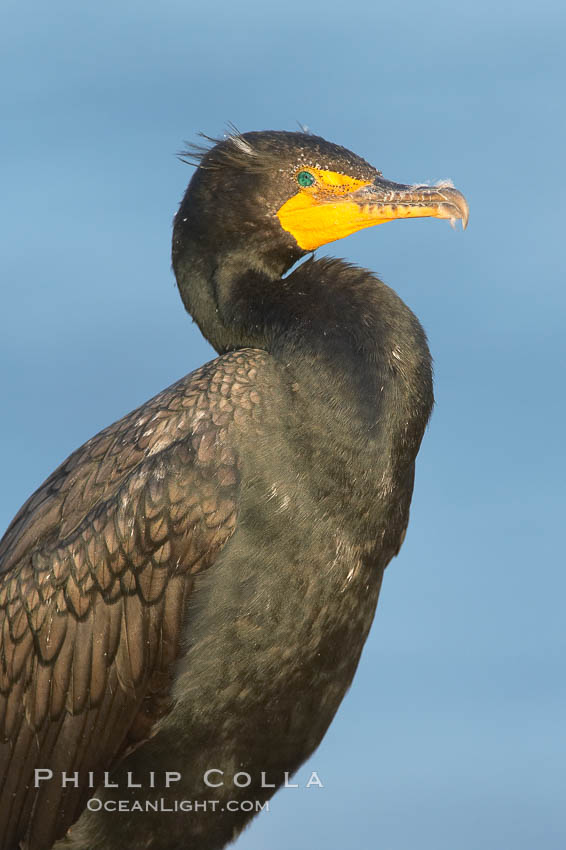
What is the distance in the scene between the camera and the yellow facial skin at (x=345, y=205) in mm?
7340

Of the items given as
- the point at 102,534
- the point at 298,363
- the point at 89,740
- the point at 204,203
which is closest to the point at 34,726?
the point at 89,740

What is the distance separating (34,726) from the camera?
6848mm

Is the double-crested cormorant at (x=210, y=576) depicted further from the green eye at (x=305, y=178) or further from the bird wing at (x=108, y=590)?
the green eye at (x=305, y=178)

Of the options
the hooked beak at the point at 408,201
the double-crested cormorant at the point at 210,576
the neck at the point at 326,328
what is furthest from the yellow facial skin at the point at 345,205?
the double-crested cormorant at the point at 210,576

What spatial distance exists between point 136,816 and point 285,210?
3019 millimetres

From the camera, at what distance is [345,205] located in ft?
24.5

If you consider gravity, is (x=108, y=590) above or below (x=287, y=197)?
below

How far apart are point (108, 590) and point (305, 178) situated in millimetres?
2302

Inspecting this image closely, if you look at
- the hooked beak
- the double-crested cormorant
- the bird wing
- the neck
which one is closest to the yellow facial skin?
the hooked beak

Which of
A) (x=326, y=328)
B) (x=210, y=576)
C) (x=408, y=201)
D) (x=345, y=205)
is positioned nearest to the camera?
(x=210, y=576)

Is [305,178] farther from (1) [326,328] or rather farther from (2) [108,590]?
(2) [108,590]

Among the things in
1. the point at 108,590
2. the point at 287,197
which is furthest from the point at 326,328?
the point at 108,590

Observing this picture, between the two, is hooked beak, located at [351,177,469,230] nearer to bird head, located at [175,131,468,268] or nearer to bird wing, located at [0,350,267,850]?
bird head, located at [175,131,468,268]

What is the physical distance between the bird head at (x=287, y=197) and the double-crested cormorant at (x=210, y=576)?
41 cm
